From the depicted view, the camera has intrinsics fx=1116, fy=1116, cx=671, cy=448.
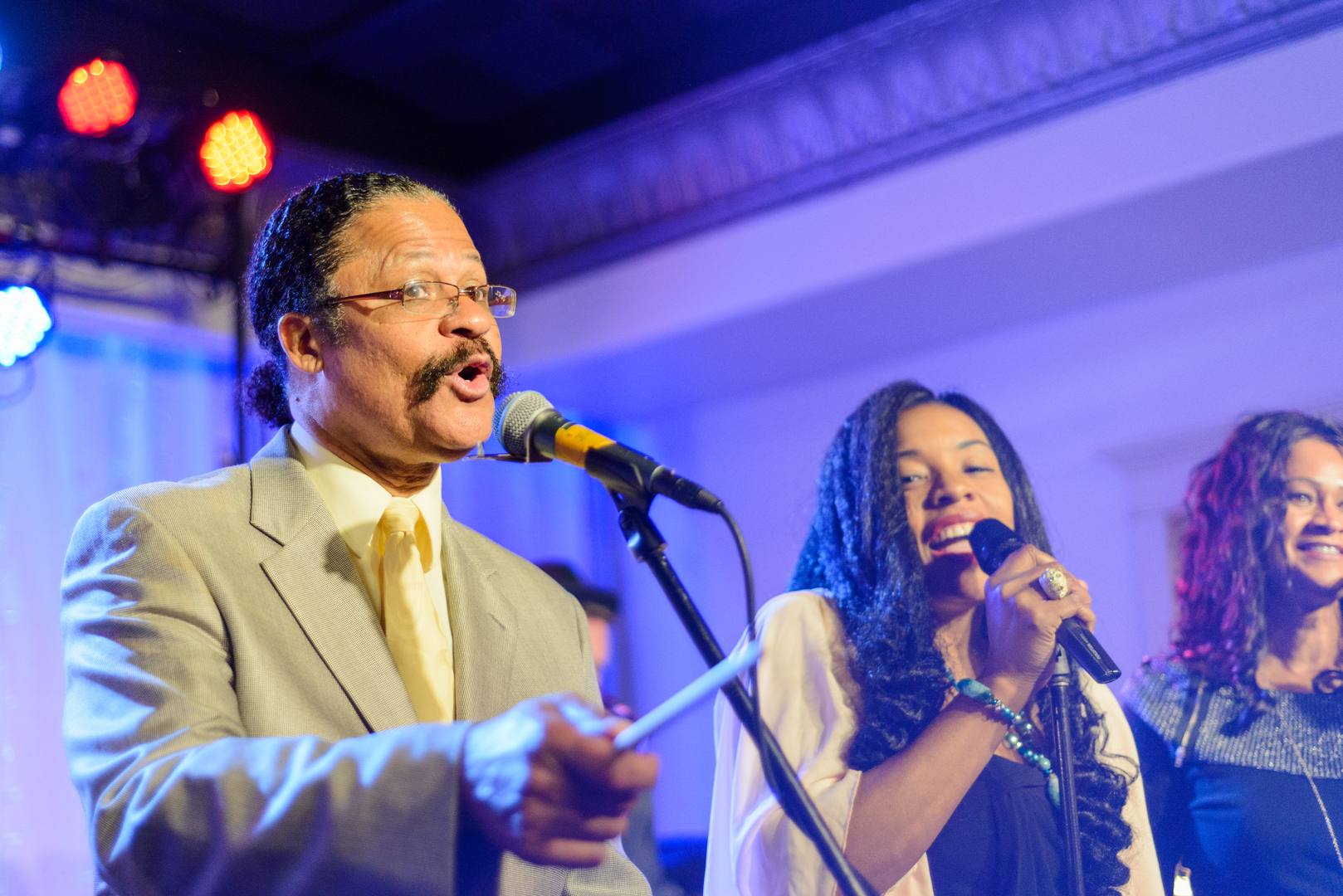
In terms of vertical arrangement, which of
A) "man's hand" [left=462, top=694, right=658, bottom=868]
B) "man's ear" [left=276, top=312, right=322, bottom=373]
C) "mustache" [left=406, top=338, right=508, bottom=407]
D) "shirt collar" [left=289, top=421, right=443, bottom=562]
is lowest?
"man's hand" [left=462, top=694, right=658, bottom=868]

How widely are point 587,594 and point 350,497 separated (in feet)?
7.49

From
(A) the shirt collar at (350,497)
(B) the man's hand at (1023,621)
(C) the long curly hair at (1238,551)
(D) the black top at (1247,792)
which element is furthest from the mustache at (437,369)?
(C) the long curly hair at (1238,551)

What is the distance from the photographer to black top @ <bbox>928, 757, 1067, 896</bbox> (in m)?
1.67

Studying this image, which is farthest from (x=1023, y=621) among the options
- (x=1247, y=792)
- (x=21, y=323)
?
(x=21, y=323)

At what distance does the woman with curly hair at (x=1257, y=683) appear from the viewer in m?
1.82

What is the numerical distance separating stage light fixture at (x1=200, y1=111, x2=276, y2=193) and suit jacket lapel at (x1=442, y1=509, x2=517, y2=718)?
80.9 inches

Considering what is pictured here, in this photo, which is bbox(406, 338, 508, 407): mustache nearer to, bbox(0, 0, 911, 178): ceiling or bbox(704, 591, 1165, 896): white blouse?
bbox(704, 591, 1165, 896): white blouse

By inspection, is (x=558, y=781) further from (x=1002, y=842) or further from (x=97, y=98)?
(x=97, y=98)

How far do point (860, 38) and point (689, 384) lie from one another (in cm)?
128

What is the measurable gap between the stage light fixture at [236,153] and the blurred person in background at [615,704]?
57.2 inches

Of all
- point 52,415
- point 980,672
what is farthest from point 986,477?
point 52,415

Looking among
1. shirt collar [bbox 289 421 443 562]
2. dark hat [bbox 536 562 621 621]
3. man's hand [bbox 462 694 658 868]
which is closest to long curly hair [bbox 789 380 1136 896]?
shirt collar [bbox 289 421 443 562]

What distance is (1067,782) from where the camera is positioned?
1698mm

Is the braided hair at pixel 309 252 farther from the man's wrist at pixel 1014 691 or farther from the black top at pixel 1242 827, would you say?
the black top at pixel 1242 827
